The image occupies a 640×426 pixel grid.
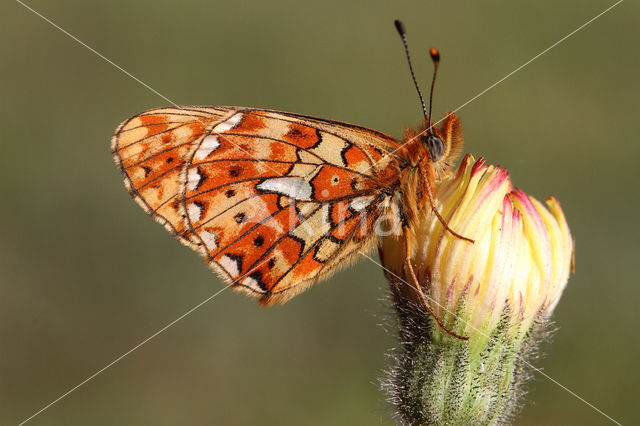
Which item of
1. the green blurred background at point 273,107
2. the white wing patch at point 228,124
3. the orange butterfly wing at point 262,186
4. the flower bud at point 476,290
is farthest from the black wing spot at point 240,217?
the green blurred background at point 273,107

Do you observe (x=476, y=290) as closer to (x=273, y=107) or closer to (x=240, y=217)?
(x=240, y=217)

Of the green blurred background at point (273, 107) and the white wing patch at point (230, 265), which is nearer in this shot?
the white wing patch at point (230, 265)

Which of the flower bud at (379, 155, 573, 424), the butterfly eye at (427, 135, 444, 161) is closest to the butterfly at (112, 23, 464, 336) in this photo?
the butterfly eye at (427, 135, 444, 161)

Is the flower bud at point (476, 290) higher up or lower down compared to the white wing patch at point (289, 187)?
lower down

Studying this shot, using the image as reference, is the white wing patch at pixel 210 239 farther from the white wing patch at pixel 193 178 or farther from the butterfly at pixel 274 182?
the white wing patch at pixel 193 178

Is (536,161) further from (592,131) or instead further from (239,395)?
(239,395)

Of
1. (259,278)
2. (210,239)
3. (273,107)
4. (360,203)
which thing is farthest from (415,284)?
(273,107)

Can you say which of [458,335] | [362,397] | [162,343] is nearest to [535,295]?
[458,335]

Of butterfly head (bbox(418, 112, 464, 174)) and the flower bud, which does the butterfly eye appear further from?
the flower bud
